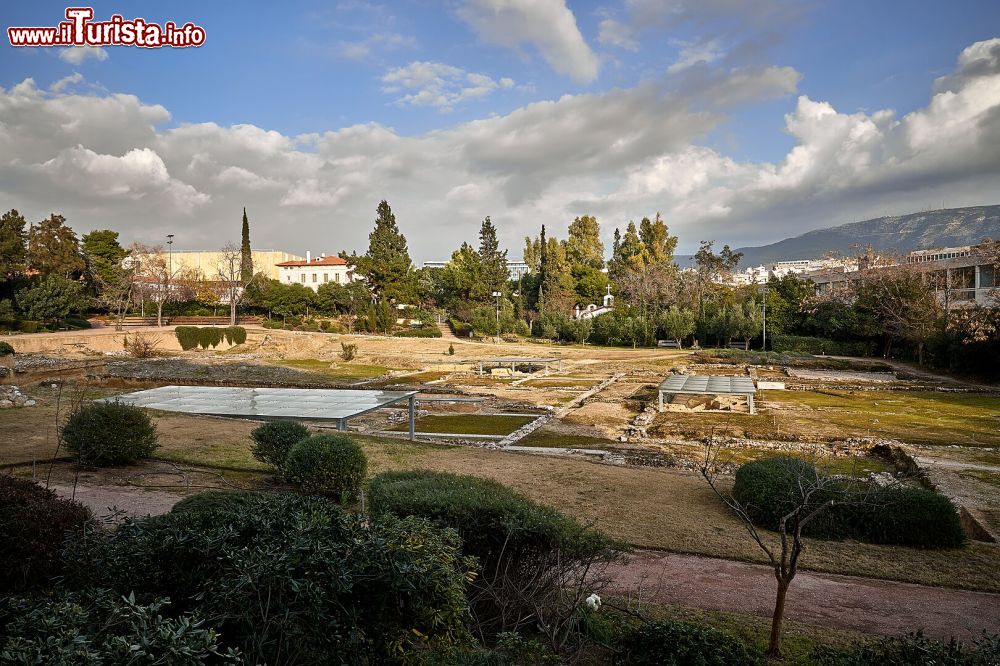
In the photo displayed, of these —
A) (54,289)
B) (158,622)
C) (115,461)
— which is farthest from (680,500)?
(54,289)

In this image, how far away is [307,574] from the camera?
3.94 m

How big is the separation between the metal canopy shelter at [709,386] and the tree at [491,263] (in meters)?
41.9

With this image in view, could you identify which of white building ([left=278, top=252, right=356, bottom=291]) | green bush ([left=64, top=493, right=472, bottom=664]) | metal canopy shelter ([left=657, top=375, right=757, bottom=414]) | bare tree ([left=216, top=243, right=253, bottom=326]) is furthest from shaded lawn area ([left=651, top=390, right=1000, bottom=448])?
white building ([left=278, top=252, right=356, bottom=291])

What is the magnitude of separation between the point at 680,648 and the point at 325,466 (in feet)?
22.5

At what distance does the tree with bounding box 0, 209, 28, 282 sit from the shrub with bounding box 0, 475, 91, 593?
2455 inches

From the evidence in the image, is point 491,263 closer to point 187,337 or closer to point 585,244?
point 585,244

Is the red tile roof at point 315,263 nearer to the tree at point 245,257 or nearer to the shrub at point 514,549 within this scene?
the tree at point 245,257

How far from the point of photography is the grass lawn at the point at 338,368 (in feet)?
126

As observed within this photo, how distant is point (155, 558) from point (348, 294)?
6583 centimetres

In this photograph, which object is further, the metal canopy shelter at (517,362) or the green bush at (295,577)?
the metal canopy shelter at (517,362)

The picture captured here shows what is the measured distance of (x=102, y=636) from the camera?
3354 millimetres

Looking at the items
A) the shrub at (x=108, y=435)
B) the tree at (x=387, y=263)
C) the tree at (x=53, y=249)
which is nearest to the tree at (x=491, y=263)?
the tree at (x=387, y=263)

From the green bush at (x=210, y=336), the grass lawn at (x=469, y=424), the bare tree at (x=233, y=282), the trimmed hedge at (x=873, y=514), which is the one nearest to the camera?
A: the trimmed hedge at (x=873, y=514)

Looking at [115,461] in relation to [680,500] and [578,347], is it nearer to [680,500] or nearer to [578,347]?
[680,500]
